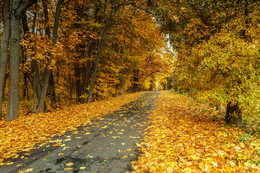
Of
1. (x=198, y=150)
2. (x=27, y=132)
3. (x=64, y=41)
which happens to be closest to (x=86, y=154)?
(x=198, y=150)

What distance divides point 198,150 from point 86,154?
10.1 feet

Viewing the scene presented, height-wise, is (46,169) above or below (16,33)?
below

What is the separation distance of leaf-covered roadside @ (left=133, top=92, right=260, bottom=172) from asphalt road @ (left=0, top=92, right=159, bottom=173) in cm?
44

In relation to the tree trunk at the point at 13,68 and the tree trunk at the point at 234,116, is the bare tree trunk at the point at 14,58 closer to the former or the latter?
the tree trunk at the point at 13,68

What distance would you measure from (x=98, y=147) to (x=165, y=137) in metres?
2.36

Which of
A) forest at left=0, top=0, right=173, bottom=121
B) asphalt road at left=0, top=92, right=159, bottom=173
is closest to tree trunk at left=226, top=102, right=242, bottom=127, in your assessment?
asphalt road at left=0, top=92, right=159, bottom=173

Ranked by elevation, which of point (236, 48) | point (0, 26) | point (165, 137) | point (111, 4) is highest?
point (111, 4)

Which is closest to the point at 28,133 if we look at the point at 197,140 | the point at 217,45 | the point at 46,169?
the point at 46,169

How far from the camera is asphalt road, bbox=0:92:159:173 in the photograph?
11.4 ft

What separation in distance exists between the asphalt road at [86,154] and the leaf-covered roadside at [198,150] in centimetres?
44

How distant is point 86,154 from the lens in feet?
13.6

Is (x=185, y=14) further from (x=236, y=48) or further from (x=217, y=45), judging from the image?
(x=236, y=48)

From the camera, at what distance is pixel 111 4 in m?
12.4

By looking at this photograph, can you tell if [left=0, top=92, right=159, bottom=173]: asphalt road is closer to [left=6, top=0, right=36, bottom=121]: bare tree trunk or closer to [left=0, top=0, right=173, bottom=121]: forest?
[left=6, top=0, right=36, bottom=121]: bare tree trunk
